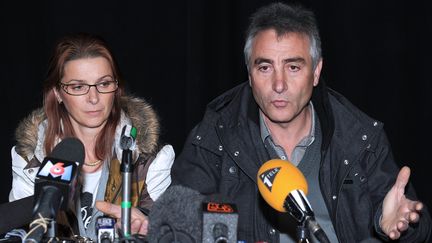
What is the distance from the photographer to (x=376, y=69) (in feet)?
14.4

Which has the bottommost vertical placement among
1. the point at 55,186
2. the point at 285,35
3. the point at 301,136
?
the point at 301,136

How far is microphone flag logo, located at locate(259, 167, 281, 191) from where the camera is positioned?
222cm

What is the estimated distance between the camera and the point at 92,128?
344 centimetres

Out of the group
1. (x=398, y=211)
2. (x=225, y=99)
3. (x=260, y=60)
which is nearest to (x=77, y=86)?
(x=225, y=99)

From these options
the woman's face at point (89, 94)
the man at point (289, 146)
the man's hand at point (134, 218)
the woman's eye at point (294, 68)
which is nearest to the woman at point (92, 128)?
the woman's face at point (89, 94)

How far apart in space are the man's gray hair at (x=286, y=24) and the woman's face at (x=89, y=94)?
0.63 m

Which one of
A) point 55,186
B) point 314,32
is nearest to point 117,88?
point 314,32

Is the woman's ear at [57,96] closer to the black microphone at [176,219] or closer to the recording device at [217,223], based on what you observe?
the black microphone at [176,219]

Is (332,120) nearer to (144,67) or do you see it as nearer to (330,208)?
(330,208)

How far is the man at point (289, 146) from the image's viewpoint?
3.09 m

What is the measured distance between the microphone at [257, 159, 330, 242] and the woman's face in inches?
46.9

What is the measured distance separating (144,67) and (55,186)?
8.21ft

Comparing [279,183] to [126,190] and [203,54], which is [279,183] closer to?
[126,190]

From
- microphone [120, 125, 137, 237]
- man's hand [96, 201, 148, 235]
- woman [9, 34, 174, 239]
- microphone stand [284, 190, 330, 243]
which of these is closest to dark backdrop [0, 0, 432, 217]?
woman [9, 34, 174, 239]
